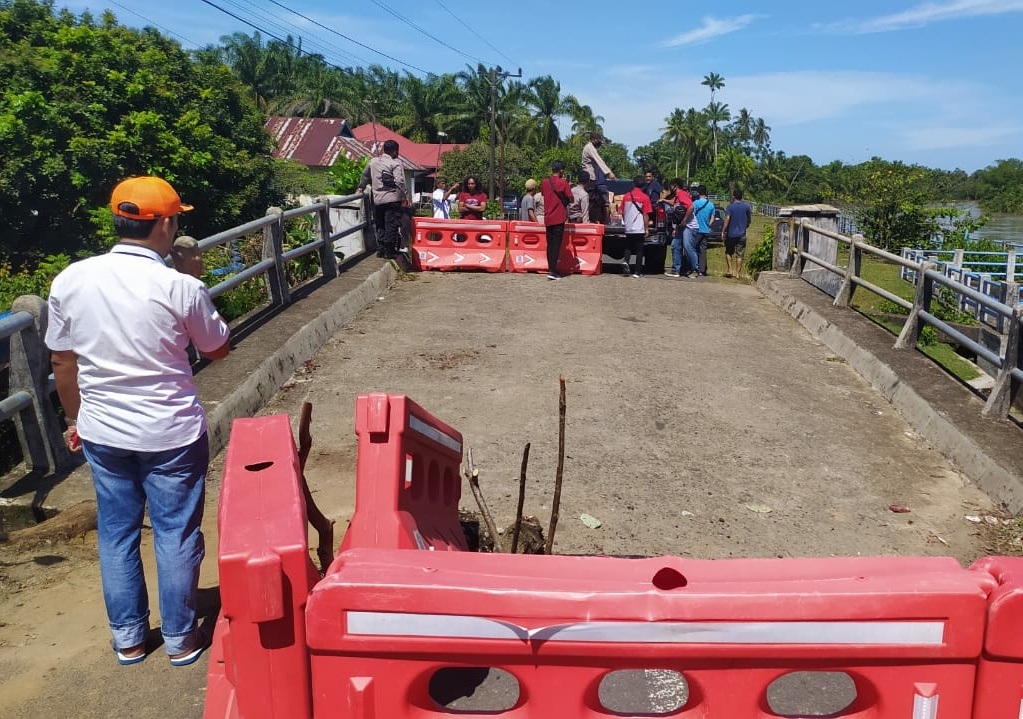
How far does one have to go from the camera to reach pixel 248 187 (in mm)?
37562

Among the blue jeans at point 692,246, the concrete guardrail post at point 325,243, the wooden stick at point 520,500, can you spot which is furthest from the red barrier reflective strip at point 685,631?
the blue jeans at point 692,246

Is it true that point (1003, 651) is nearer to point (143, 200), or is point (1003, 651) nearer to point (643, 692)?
point (643, 692)

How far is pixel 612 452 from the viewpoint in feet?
20.3

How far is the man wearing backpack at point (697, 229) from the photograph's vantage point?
1377 centimetres

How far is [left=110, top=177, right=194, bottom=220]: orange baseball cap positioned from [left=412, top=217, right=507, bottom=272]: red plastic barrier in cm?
979

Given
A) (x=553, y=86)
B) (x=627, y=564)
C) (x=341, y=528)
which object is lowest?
(x=341, y=528)

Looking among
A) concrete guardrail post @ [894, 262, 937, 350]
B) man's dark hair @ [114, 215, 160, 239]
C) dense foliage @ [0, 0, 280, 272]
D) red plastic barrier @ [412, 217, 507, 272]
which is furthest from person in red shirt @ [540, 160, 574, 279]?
dense foliage @ [0, 0, 280, 272]

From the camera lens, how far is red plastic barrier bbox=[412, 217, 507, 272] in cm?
1327

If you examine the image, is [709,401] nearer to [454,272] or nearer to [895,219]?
[454,272]

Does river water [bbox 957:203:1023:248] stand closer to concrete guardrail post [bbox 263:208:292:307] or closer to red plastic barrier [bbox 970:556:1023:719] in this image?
concrete guardrail post [bbox 263:208:292:307]

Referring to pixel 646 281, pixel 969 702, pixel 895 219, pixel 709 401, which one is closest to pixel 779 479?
pixel 709 401

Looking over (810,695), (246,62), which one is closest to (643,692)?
(810,695)

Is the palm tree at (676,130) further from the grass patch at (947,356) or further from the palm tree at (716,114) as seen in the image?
the grass patch at (947,356)

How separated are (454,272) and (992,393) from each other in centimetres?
823
